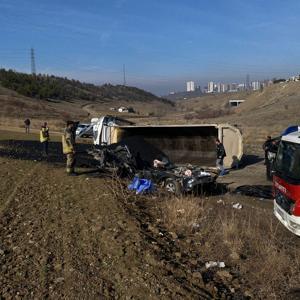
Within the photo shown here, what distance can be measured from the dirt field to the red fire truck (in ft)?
1.48

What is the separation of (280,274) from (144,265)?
1.99 metres

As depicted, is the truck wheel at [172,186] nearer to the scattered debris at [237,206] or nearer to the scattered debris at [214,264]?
the scattered debris at [237,206]

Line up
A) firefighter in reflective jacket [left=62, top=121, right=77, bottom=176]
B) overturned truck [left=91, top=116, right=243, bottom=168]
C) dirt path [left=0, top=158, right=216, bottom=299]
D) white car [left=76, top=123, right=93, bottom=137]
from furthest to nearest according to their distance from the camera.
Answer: white car [left=76, top=123, right=93, bottom=137]
overturned truck [left=91, top=116, right=243, bottom=168]
firefighter in reflective jacket [left=62, top=121, right=77, bottom=176]
dirt path [left=0, top=158, right=216, bottom=299]

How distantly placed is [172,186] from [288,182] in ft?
18.9

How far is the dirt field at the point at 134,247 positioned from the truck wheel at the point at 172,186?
90 centimetres

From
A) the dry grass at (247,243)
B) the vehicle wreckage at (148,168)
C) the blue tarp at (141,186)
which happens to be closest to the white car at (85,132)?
the vehicle wreckage at (148,168)

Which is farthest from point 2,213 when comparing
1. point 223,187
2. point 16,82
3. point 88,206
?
point 16,82

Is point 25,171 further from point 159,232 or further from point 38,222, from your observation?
point 159,232

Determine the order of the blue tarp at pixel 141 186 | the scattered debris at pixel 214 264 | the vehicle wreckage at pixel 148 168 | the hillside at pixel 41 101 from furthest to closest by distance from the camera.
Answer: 1. the hillside at pixel 41 101
2. the vehicle wreckage at pixel 148 168
3. the blue tarp at pixel 141 186
4. the scattered debris at pixel 214 264

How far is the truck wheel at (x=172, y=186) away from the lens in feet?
45.1

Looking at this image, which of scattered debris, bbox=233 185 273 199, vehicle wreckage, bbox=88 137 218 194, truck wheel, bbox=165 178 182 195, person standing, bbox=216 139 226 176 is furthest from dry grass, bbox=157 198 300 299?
person standing, bbox=216 139 226 176

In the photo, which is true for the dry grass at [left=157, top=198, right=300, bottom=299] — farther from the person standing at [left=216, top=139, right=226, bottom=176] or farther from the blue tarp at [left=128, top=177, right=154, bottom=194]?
the person standing at [left=216, top=139, right=226, bottom=176]

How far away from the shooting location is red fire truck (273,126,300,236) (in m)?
8.27

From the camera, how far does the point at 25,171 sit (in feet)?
50.8
